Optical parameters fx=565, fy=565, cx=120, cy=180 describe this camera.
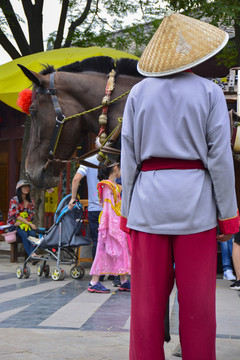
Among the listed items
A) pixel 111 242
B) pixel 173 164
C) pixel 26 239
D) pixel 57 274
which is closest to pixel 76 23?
pixel 26 239

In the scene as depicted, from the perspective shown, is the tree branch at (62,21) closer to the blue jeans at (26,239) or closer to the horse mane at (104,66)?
the blue jeans at (26,239)

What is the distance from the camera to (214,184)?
Answer: 2.67 m

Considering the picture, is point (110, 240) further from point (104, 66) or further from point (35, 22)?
point (35, 22)

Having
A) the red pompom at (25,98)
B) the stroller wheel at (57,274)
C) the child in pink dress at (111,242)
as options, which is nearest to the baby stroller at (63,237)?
the stroller wheel at (57,274)

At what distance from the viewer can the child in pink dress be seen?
24.9 feet

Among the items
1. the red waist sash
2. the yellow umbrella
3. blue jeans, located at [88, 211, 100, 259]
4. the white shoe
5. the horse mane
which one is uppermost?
the yellow umbrella

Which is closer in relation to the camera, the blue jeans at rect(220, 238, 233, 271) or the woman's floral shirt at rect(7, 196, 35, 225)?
the blue jeans at rect(220, 238, 233, 271)

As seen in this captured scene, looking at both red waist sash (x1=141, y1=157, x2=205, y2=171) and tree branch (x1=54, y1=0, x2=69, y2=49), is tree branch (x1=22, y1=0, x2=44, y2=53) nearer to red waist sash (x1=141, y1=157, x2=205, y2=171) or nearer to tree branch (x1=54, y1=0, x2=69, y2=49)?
tree branch (x1=54, y1=0, x2=69, y2=49)

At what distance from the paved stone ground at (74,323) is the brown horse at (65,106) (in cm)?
126

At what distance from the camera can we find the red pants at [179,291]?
8.64 ft

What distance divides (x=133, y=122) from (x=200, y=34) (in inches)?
21.6

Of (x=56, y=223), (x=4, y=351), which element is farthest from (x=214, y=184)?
(x=56, y=223)

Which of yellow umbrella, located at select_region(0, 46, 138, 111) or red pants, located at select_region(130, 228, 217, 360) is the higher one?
yellow umbrella, located at select_region(0, 46, 138, 111)

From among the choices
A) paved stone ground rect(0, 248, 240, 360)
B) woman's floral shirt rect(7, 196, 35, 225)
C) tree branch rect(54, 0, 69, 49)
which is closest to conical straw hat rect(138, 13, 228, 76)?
paved stone ground rect(0, 248, 240, 360)
